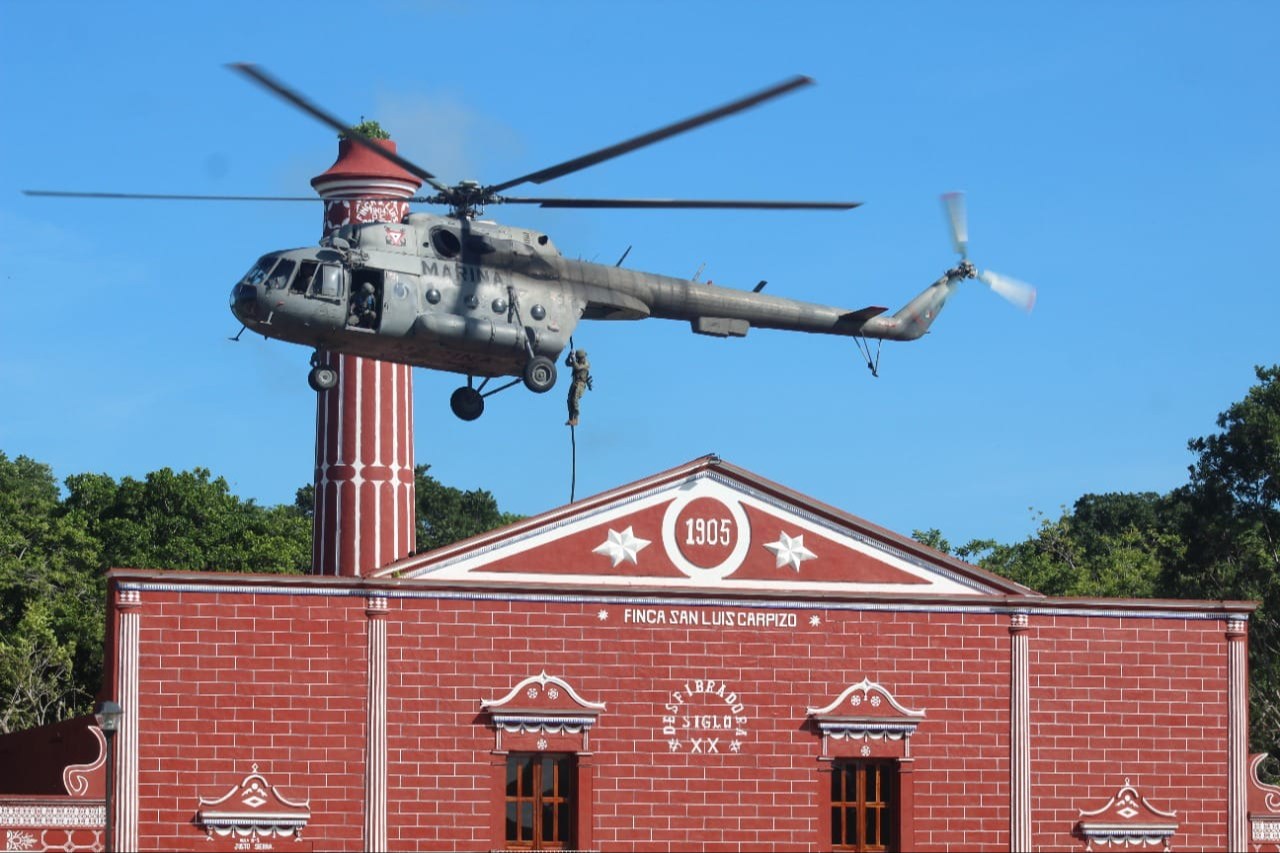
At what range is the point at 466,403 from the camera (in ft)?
140

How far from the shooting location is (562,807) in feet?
129

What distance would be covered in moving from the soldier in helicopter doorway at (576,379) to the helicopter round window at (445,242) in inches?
122

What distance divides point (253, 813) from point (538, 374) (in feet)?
29.8

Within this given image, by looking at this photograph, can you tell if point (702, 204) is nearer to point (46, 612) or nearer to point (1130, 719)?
→ point (1130, 719)

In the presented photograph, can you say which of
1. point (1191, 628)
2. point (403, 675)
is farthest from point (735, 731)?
point (1191, 628)

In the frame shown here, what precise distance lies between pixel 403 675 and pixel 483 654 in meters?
1.37

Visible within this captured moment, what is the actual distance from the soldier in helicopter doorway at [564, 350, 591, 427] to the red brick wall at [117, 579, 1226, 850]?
443 centimetres

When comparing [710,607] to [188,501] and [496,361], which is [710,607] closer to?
[496,361]

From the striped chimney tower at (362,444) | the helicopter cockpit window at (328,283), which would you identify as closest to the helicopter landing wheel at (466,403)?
the helicopter cockpit window at (328,283)

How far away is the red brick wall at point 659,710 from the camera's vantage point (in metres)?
38.0

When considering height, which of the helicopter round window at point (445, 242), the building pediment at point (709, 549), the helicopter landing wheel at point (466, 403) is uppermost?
the helicopter round window at point (445, 242)

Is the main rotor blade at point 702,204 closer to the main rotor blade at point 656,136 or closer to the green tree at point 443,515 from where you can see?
the main rotor blade at point 656,136

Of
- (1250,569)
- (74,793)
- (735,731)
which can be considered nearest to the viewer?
(74,793)

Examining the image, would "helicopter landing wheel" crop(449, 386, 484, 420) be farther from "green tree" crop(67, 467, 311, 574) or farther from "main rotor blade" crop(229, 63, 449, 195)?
"green tree" crop(67, 467, 311, 574)
